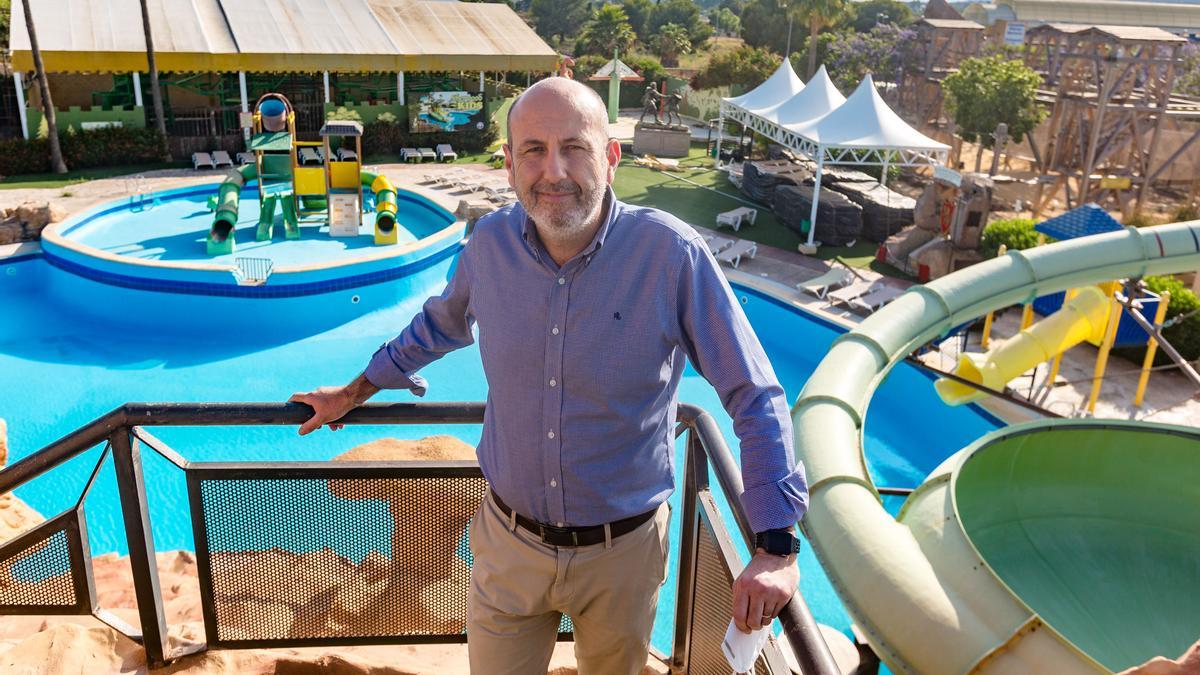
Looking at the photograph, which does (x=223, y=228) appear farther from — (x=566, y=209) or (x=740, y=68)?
(x=740, y=68)

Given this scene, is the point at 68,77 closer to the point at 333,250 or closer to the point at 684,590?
the point at 333,250

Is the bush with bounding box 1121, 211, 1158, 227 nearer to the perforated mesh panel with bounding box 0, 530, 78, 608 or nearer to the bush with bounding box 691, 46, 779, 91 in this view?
the bush with bounding box 691, 46, 779, 91

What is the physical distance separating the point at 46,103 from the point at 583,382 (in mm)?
21801

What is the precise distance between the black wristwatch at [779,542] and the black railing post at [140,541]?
192cm

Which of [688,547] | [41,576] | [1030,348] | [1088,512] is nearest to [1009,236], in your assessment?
[1030,348]

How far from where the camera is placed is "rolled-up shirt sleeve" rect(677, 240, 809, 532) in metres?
1.96

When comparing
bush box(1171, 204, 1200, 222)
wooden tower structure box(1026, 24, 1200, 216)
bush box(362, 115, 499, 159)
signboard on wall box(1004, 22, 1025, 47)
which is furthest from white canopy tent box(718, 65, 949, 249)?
signboard on wall box(1004, 22, 1025, 47)

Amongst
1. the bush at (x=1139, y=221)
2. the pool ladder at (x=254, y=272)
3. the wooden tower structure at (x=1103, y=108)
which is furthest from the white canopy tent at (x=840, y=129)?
the pool ladder at (x=254, y=272)

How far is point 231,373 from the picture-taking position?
1177 cm

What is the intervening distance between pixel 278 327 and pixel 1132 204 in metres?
19.4

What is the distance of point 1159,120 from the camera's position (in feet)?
63.9

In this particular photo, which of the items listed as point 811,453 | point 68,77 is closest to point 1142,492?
point 811,453

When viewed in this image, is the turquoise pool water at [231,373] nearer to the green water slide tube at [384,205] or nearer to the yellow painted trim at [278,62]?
the green water slide tube at [384,205]

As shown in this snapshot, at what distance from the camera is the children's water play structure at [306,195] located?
15297 millimetres
